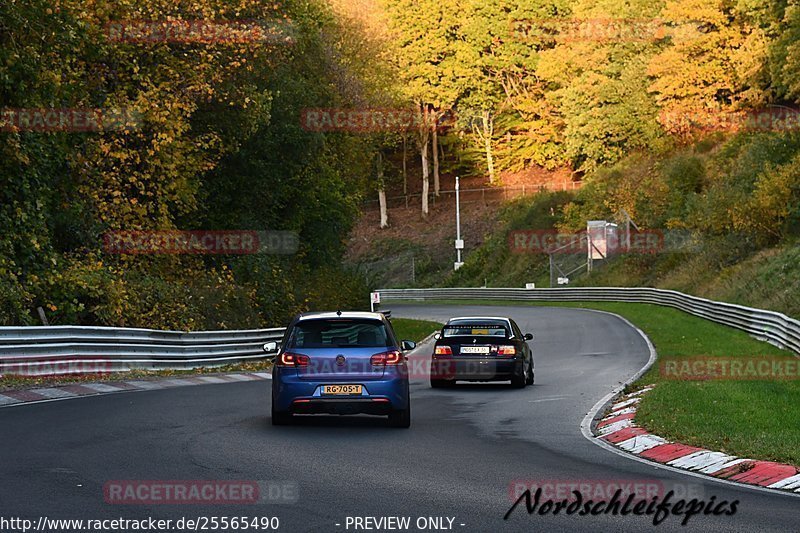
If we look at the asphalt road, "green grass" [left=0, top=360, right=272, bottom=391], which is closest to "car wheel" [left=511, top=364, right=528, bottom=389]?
the asphalt road

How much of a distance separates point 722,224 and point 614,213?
17.7 metres

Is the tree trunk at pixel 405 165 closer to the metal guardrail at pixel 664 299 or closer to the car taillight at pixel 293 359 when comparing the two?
the metal guardrail at pixel 664 299

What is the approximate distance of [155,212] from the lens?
109 ft

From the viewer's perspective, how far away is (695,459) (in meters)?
12.3

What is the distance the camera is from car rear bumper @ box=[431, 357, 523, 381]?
2355cm

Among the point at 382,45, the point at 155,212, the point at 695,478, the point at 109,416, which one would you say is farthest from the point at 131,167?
the point at 382,45

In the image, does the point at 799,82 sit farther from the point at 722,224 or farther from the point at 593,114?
the point at 593,114

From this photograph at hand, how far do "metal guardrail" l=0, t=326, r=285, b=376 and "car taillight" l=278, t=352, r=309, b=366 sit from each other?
25.6ft

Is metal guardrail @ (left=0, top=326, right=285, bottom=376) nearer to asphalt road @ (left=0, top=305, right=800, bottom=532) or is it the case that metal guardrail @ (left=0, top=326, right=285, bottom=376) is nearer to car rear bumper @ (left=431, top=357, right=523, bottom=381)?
asphalt road @ (left=0, top=305, right=800, bottom=532)

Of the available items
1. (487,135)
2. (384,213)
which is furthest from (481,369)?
(384,213)

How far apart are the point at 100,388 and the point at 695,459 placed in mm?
12458

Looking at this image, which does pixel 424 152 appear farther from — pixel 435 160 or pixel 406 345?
pixel 406 345

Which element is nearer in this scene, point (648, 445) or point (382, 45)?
point (648, 445)

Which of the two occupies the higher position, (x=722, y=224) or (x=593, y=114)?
(x=593, y=114)
